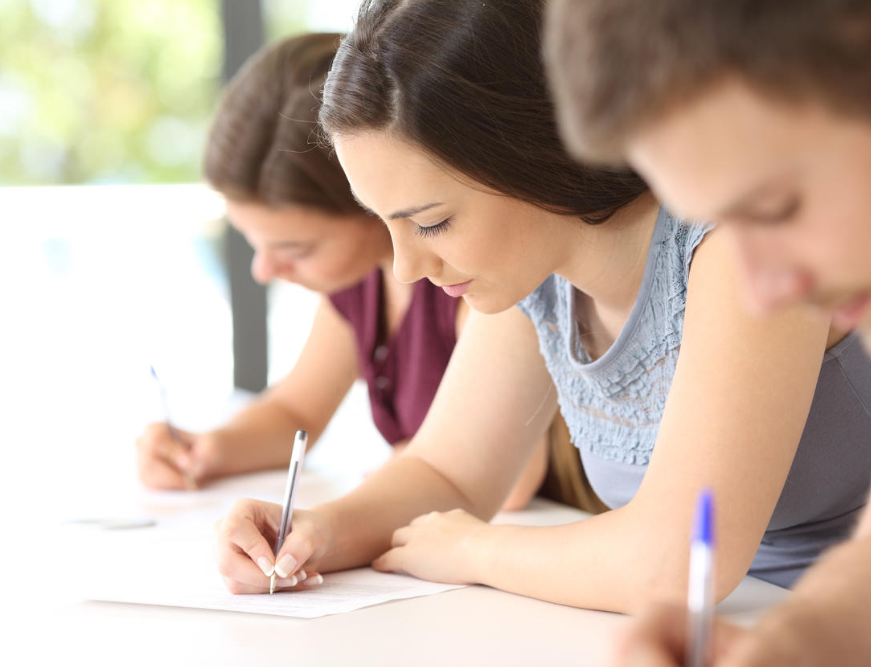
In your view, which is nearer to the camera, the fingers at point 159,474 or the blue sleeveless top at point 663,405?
the blue sleeveless top at point 663,405

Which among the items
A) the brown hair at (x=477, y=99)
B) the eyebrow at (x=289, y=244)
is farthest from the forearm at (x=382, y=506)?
the eyebrow at (x=289, y=244)

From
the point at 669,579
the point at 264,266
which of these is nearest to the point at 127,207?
the point at 264,266

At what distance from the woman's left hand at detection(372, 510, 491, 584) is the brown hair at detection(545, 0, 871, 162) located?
0.57 m

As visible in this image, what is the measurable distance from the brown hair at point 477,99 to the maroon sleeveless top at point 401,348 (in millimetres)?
672

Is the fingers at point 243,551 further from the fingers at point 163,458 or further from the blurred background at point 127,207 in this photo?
the blurred background at point 127,207

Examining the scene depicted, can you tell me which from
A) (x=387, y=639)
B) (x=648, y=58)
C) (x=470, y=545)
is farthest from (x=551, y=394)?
(x=648, y=58)

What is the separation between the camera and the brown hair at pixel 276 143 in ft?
5.09

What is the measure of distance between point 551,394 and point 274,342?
236 cm

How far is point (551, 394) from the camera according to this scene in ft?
4.02

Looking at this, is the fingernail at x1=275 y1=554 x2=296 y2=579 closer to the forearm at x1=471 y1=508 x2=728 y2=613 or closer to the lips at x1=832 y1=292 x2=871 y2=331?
the forearm at x1=471 y1=508 x2=728 y2=613

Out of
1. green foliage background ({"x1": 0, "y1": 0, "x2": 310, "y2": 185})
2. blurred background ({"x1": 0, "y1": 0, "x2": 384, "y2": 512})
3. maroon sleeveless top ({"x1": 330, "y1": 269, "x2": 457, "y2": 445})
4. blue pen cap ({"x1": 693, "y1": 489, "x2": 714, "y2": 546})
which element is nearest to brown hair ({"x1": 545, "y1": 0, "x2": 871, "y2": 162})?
blue pen cap ({"x1": 693, "y1": 489, "x2": 714, "y2": 546})

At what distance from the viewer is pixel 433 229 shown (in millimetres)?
961

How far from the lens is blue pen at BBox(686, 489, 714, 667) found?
19.3 inches

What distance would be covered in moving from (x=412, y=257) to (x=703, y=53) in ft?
1.76
